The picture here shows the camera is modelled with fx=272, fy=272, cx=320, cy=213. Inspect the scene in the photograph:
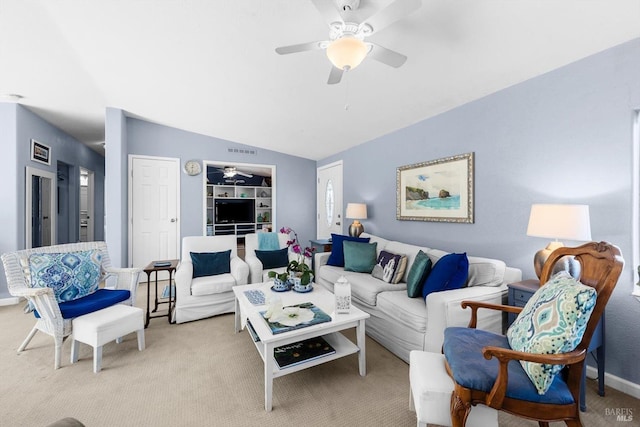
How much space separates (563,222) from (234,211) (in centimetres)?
671

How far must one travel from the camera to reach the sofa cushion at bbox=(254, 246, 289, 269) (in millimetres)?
3645

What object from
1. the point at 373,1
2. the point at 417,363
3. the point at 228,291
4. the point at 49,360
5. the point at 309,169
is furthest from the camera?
the point at 309,169

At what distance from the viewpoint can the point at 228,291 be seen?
3133 millimetres

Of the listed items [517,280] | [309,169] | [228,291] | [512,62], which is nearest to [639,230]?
[517,280]

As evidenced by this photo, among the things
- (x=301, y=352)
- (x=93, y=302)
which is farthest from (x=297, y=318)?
(x=93, y=302)

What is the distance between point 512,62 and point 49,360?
443cm

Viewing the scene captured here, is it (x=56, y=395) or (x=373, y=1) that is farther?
(x=56, y=395)

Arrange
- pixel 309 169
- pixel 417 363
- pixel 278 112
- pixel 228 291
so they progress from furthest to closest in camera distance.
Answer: pixel 309 169
pixel 278 112
pixel 228 291
pixel 417 363

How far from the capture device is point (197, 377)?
2.02 metres

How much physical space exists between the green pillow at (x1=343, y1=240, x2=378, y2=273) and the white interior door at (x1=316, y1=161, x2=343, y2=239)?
1717 millimetres

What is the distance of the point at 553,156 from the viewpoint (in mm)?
2209

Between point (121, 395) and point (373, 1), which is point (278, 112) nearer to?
point (373, 1)

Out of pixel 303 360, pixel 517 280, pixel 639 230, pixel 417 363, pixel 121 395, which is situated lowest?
pixel 121 395

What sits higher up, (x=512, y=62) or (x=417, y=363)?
(x=512, y=62)
